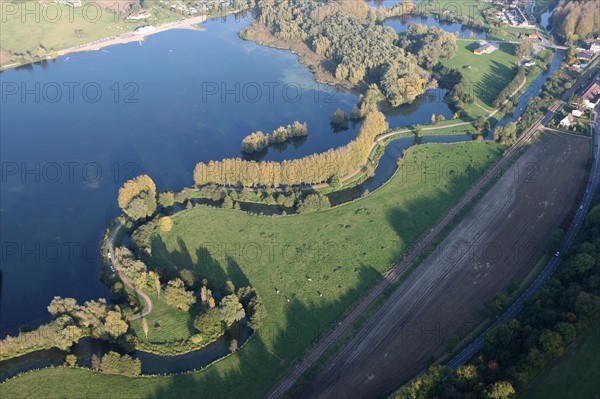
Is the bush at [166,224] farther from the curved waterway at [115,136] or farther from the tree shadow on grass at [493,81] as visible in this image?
the tree shadow on grass at [493,81]

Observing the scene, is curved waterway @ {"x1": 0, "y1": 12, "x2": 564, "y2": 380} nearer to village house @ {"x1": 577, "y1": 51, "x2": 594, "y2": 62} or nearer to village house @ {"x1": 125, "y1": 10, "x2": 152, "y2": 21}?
village house @ {"x1": 577, "y1": 51, "x2": 594, "y2": 62}

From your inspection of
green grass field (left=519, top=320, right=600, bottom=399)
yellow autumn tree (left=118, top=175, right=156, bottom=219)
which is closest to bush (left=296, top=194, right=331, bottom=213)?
yellow autumn tree (left=118, top=175, right=156, bottom=219)

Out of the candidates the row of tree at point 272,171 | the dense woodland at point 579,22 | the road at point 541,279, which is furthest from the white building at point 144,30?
the road at point 541,279

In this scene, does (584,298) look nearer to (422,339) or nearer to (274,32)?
(422,339)

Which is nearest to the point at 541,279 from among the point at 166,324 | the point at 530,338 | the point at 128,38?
the point at 530,338

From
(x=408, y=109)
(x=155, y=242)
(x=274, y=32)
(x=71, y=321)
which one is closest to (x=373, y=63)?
(x=408, y=109)
